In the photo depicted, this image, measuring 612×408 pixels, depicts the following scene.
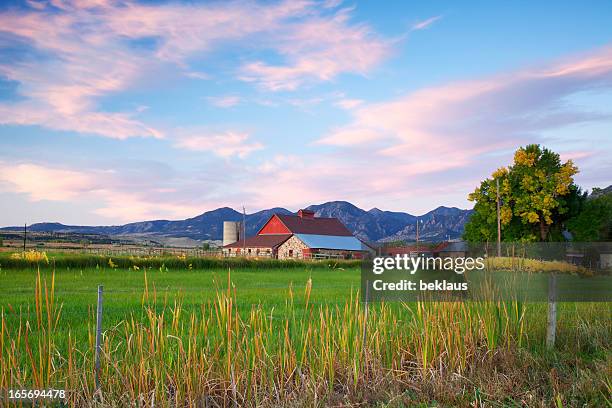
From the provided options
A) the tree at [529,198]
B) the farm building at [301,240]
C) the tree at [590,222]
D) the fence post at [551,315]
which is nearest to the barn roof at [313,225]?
the farm building at [301,240]

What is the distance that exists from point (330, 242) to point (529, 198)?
706 inches

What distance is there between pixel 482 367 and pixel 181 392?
329cm

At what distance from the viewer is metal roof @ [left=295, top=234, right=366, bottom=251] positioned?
51312mm

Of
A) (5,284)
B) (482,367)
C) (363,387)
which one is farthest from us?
(5,284)

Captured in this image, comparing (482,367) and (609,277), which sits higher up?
(609,277)

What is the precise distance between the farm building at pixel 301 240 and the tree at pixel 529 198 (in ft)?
34.5

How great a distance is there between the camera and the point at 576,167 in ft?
141

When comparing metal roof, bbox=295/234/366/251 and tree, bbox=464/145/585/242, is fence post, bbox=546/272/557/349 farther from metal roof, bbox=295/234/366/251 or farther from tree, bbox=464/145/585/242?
metal roof, bbox=295/234/366/251

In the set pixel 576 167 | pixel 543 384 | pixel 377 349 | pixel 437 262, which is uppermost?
pixel 576 167

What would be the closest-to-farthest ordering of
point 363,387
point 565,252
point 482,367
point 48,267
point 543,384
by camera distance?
point 363,387 → point 543,384 → point 482,367 → point 565,252 → point 48,267

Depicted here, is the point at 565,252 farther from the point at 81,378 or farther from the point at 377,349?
the point at 81,378

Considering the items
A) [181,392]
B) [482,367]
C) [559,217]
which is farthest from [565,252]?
[559,217]

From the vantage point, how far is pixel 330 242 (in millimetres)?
53281

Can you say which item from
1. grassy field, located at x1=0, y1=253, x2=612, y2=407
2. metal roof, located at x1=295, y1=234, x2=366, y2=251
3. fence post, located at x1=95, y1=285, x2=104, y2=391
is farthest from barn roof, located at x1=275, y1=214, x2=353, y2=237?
fence post, located at x1=95, y1=285, x2=104, y2=391
